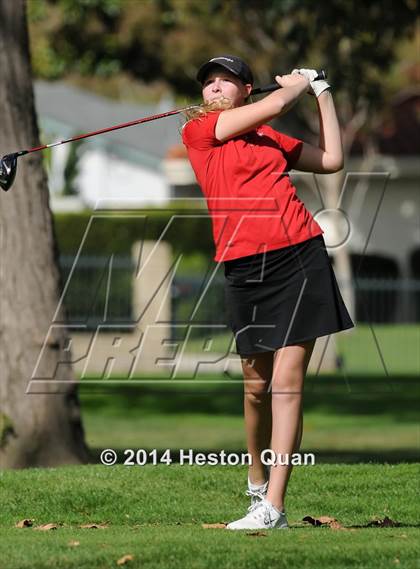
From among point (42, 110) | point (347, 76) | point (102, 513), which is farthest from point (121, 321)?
point (42, 110)

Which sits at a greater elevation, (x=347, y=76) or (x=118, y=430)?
(x=347, y=76)

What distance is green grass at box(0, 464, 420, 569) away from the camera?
5941mm

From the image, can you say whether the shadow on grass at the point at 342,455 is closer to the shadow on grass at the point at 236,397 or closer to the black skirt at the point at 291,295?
the black skirt at the point at 291,295

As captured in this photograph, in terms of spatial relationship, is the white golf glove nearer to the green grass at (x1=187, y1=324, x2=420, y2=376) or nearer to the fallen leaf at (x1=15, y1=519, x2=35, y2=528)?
the fallen leaf at (x1=15, y1=519, x2=35, y2=528)

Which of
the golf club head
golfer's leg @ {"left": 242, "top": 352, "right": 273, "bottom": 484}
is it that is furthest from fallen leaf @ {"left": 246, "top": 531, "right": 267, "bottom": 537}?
the golf club head

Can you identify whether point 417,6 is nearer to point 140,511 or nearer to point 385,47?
point 385,47

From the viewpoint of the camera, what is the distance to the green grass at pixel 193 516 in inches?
234

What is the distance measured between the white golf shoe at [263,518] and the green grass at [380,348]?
15586mm

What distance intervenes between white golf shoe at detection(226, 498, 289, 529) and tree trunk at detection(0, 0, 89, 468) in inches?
153

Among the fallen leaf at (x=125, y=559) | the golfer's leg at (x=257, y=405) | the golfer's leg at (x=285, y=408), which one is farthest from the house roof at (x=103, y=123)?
the fallen leaf at (x=125, y=559)

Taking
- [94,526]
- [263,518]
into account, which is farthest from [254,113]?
[94,526]

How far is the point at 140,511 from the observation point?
7887mm

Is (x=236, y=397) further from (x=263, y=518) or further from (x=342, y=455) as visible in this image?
(x=263, y=518)

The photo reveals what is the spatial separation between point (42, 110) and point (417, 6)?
26529 mm
